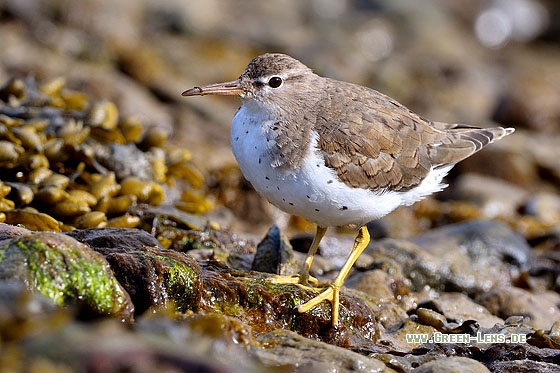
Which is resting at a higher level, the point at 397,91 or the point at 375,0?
the point at 375,0

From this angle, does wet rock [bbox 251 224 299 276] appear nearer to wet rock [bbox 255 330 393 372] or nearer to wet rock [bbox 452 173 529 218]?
wet rock [bbox 255 330 393 372]

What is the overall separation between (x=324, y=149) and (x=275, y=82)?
72cm

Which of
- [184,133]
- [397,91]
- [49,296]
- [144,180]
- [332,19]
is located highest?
[332,19]

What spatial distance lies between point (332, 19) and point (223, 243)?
1288cm

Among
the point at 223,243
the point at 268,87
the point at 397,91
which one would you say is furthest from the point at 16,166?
the point at 397,91

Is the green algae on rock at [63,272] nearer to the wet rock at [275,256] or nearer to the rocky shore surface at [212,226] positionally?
the rocky shore surface at [212,226]

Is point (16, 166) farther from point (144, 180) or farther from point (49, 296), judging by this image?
point (49, 296)

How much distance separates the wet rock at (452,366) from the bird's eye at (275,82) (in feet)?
8.13

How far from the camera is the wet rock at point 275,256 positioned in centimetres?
647

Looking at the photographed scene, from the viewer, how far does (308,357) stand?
438 centimetres

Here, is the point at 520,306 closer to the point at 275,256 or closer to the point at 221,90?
the point at 275,256

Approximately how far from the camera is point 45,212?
264 inches

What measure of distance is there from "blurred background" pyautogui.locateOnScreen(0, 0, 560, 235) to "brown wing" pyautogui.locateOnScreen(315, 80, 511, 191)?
3.19 metres

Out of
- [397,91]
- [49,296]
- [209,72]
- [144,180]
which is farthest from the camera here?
[397,91]
